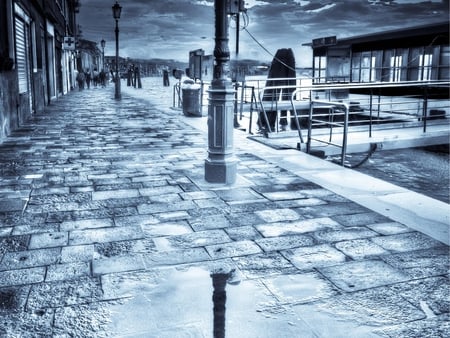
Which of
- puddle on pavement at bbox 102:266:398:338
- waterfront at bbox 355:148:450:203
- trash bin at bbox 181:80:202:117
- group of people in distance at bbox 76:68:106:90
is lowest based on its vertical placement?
waterfront at bbox 355:148:450:203

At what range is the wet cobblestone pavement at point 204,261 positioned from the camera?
2846 millimetres

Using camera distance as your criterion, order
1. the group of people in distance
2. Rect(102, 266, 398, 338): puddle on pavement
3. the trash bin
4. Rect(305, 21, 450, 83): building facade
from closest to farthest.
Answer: Rect(102, 266, 398, 338): puddle on pavement → the trash bin → Rect(305, 21, 450, 83): building facade → the group of people in distance

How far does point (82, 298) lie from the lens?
311 centimetres

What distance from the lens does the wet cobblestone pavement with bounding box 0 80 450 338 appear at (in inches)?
112

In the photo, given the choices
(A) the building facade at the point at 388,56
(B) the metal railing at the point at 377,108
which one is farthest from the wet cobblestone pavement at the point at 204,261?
(A) the building facade at the point at 388,56

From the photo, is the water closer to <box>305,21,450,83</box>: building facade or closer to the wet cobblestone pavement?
the wet cobblestone pavement

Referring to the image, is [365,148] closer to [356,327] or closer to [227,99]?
[227,99]

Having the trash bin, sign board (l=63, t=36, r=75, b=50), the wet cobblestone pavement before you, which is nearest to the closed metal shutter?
the trash bin

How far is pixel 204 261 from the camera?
3721 millimetres

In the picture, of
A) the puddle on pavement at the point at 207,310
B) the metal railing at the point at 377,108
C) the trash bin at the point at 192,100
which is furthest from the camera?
the trash bin at the point at 192,100

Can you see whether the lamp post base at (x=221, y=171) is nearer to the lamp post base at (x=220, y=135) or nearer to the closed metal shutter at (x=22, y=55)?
the lamp post base at (x=220, y=135)

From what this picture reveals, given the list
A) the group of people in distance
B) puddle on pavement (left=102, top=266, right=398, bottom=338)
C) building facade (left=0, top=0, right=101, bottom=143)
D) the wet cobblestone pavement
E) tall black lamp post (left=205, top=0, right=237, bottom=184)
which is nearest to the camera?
puddle on pavement (left=102, top=266, right=398, bottom=338)

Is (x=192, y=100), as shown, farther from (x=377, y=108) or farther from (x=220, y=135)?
(x=220, y=135)

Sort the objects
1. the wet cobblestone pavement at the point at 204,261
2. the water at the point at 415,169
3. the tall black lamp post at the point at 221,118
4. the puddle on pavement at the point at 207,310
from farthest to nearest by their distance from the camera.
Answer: the water at the point at 415,169 < the tall black lamp post at the point at 221,118 < the wet cobblestone pavement at the point at 204,261 < the puddle on pavement at the point at 207,310
